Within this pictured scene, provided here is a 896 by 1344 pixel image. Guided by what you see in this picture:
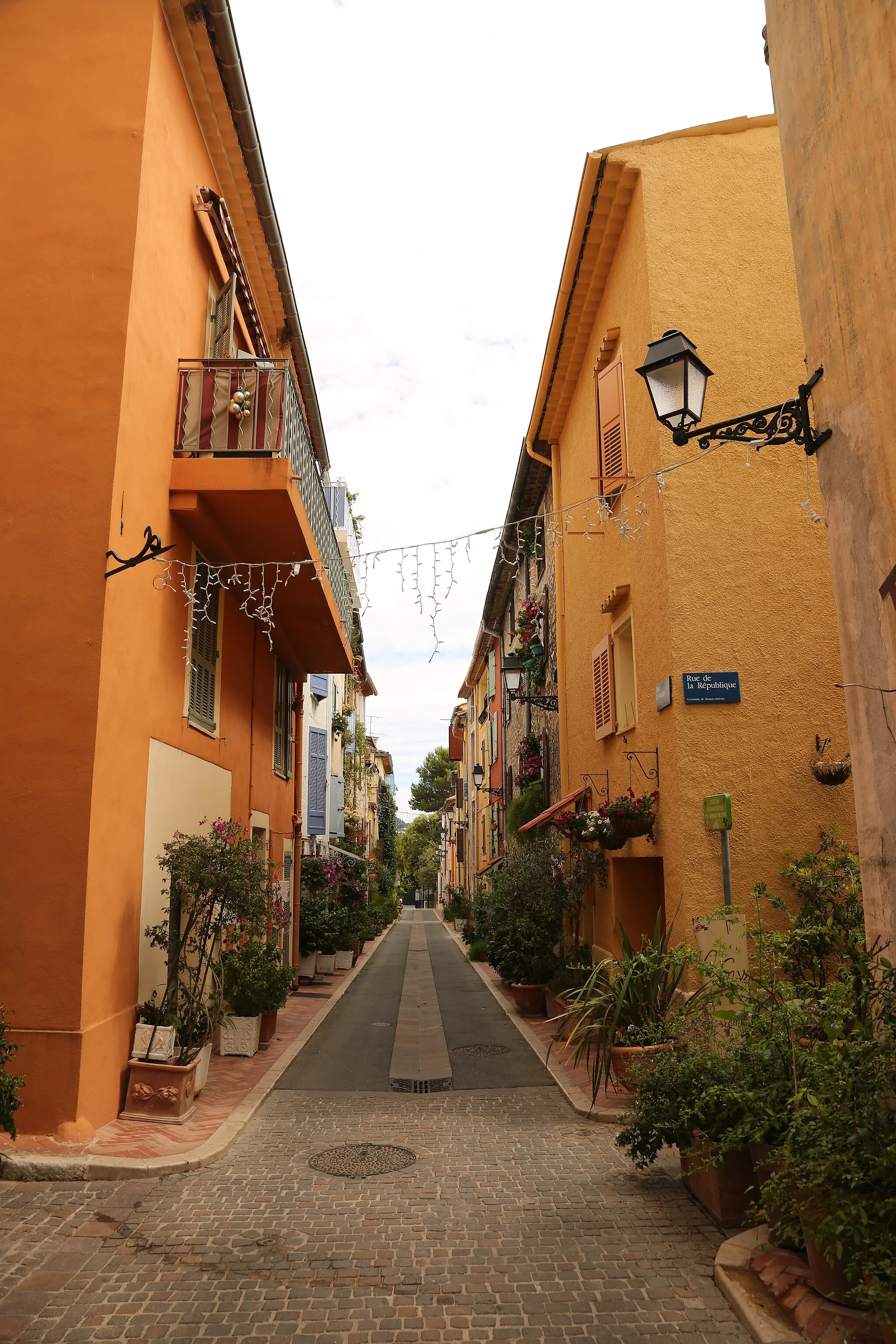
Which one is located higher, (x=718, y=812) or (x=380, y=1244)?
(x=718, y=812)

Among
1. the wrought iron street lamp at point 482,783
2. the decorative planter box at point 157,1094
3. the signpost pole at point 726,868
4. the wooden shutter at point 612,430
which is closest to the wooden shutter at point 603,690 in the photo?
the wooden shutter at point 612,430

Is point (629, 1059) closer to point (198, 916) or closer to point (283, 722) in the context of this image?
point (198, 916)

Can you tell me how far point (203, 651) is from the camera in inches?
394

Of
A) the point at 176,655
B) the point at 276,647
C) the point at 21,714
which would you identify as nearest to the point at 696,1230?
the point at 21,714

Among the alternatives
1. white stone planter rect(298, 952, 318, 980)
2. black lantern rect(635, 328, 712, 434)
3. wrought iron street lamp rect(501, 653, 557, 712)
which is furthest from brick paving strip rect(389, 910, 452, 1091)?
black lantern rect(635, 328, 712, 434)

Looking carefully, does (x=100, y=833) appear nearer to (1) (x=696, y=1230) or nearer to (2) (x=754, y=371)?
(1) (x=696, y=1230)

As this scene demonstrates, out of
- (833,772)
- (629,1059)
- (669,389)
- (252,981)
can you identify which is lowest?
(629,1059)

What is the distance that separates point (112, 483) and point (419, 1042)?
7814 millimetres

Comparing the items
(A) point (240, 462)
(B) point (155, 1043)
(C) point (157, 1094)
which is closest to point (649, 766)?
(A) point (240, 462)

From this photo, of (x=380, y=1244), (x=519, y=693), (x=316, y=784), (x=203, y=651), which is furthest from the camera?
(x=316, y=784)

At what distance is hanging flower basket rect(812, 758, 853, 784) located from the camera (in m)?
8.18

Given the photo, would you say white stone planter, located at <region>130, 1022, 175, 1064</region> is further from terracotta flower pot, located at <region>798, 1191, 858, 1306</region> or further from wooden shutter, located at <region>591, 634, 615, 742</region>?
wooden shutter, located at <region>591, 634, 615, 742</region>

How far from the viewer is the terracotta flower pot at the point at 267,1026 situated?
34.0 ft

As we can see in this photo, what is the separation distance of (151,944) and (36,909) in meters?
1.44
